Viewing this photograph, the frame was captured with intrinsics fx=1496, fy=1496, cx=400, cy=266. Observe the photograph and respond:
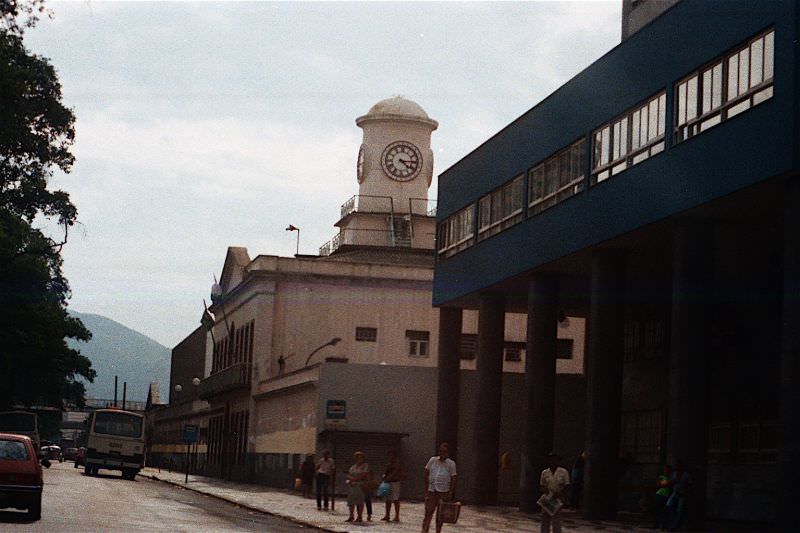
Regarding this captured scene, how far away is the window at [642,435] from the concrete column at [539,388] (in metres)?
4.83

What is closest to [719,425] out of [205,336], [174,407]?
[205,336]

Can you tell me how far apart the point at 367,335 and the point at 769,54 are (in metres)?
42.5

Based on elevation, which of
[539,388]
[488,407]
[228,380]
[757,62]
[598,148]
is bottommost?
[488,407]

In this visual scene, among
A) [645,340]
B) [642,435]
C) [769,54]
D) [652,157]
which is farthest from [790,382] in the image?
[645,340]

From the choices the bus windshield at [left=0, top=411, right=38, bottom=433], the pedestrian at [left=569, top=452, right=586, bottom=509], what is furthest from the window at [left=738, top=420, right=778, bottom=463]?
the bus windshield at [left=0, top=411, right=38, bottom=433]

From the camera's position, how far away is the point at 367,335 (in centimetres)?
6794

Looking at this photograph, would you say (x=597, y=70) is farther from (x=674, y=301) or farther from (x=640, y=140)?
(x=674, y=301)

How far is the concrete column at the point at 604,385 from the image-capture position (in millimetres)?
35250

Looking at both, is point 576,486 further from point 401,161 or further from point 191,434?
point 401,161

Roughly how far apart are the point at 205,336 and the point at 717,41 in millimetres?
73637

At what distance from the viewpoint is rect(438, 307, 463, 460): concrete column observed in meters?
49.2

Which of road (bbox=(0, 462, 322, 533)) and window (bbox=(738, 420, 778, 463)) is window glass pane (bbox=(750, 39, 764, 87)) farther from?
window (bbox=(738, 420, 778, 463))

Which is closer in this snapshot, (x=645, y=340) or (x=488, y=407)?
(x=488, y=407)

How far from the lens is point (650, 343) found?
46625 mm
